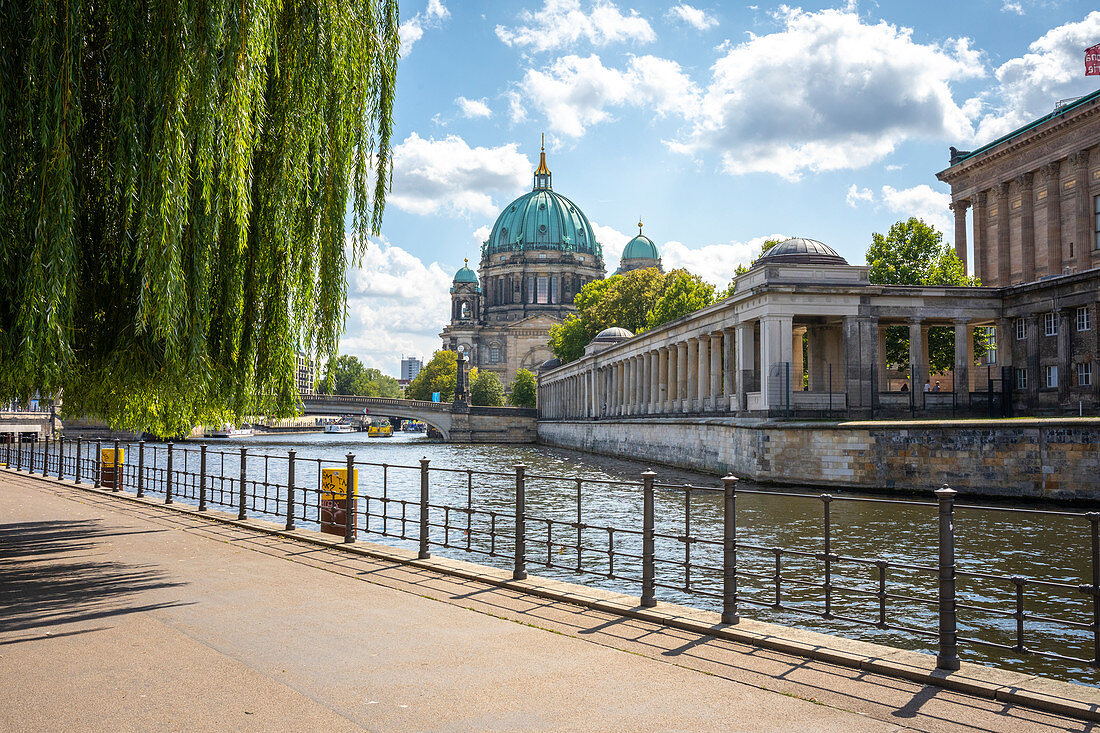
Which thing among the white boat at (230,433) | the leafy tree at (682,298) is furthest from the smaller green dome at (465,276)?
the leafy tree at (682,298)

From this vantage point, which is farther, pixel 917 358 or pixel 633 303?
pixel 633 303

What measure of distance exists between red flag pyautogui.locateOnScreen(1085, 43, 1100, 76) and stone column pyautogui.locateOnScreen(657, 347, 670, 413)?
1112 inches

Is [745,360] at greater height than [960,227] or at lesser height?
lesser

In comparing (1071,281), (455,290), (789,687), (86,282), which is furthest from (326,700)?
(455,290)

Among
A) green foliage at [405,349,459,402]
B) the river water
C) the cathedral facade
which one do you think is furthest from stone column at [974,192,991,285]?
the cathedral facade

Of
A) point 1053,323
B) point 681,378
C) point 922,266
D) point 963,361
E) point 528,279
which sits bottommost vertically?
point 681,378

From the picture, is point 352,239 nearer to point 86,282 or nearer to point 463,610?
point 86,282

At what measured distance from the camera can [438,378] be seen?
151750 mm

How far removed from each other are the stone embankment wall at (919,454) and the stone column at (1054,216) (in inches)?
972

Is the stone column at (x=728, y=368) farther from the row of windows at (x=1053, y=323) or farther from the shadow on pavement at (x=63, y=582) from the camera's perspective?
the shadow on pavement at (x=63, y=582)

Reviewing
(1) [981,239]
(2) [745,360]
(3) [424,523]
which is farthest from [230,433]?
(3) [424,523]

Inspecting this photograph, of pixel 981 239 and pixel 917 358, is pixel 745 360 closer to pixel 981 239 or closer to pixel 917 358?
pixel 917 358

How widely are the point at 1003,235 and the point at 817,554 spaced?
55.9 metres

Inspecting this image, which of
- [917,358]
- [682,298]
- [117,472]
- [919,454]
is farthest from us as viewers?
[682,298]
